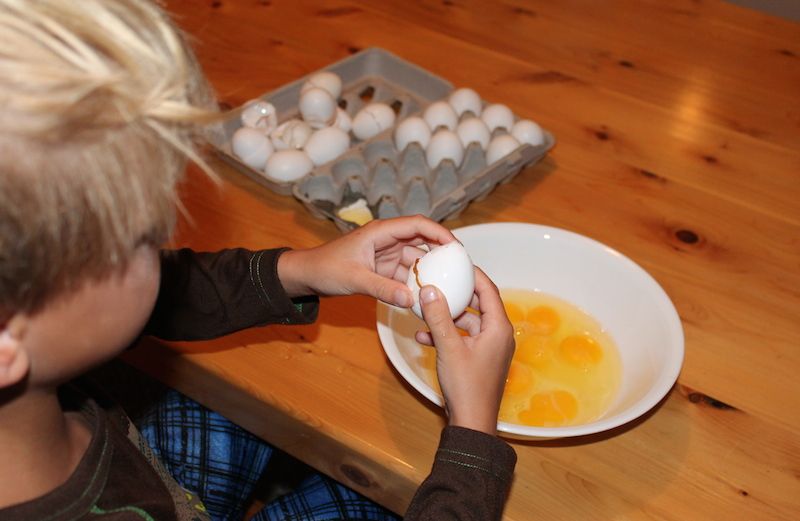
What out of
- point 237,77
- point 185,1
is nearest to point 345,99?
point 237,77

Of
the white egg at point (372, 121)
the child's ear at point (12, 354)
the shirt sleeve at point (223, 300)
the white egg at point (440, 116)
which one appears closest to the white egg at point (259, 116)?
the white egg at point (372, 121)

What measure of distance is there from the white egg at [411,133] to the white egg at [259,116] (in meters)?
0.20

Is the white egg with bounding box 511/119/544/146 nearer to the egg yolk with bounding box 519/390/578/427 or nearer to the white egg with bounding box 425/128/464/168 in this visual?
the white egg with bounding box 425/128/464/168

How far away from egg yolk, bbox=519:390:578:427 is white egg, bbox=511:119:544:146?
17.1 inches

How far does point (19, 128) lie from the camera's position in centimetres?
48

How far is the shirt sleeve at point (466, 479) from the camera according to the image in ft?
2.37

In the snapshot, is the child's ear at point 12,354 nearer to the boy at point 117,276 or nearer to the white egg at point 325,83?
the boy at point 117,276

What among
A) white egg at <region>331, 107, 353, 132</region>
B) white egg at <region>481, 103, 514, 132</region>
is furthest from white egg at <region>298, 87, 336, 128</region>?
white egg at <region>481, 103, 514, 132</region>

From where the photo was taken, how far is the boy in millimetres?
495

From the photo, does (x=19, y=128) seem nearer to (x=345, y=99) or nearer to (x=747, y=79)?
(x=345, y=99)

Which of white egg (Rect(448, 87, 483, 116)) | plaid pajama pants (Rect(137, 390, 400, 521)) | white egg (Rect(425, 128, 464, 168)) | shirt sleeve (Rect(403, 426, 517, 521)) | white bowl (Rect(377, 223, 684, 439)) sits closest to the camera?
shirt sleeve (Rect(403, 426, 517, 521))

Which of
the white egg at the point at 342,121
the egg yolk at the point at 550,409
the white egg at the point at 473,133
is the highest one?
the white egg at the point at 473,133

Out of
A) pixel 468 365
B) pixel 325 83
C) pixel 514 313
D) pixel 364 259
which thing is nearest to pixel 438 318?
pixel 468 365

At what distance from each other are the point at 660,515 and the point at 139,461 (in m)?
0.52
